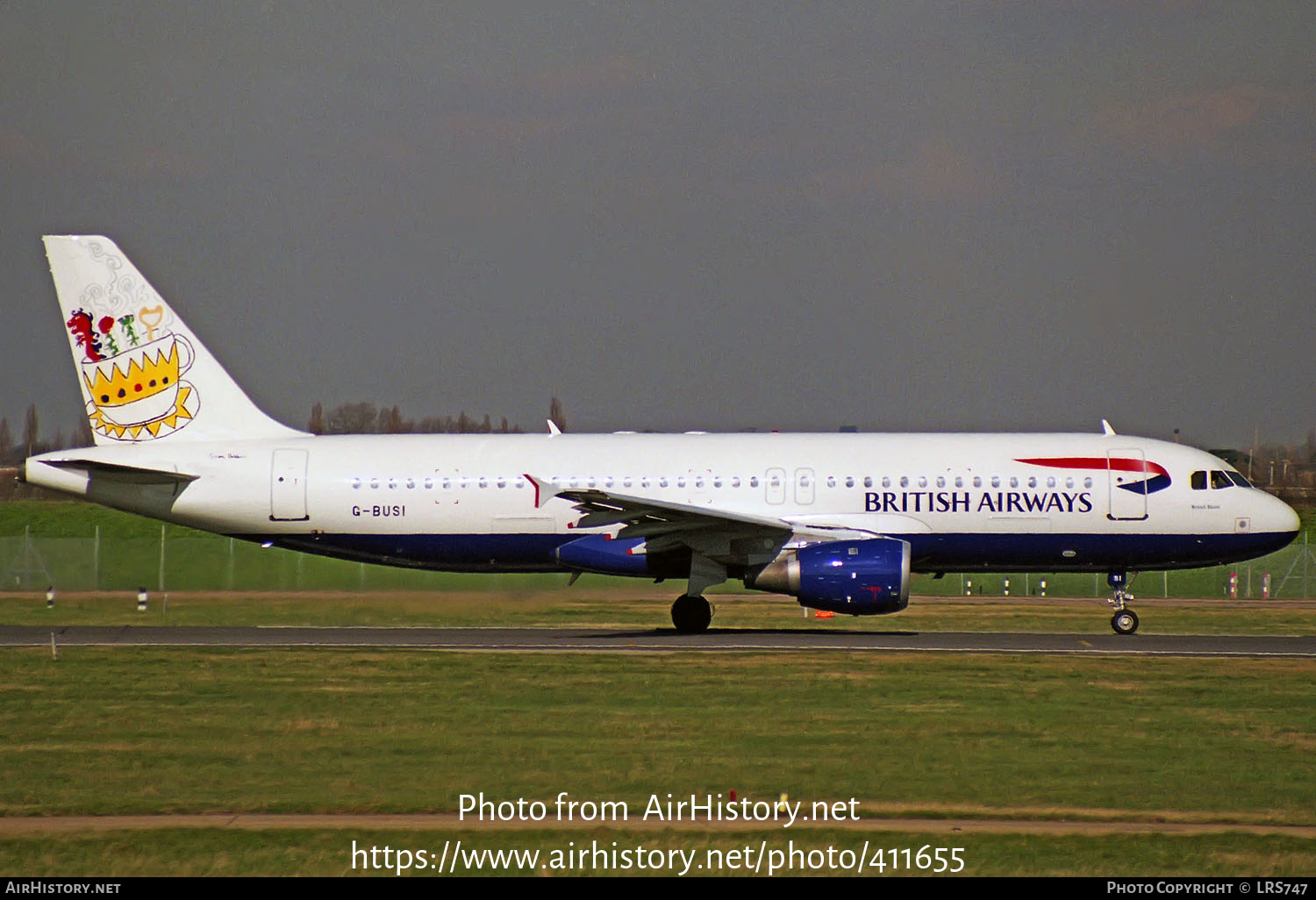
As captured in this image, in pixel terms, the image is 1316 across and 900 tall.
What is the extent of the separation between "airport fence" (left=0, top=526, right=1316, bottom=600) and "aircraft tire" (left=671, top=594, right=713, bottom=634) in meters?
4.20

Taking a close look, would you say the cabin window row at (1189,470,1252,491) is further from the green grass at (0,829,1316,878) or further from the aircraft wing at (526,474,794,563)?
the green grass at (0,829,1316,878)

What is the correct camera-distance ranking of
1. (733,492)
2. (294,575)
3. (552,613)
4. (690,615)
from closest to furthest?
(690,615) → (733,492) → (552,613) → (294,575)

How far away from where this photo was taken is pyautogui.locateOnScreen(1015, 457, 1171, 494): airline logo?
31109 mm

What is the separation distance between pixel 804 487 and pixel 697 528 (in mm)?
2793

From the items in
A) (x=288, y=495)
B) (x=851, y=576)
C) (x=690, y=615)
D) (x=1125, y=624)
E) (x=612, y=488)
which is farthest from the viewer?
(x=288, y=495)

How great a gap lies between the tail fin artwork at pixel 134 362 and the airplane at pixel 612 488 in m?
0.04

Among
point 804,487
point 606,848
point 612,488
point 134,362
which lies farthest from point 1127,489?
point 606,848

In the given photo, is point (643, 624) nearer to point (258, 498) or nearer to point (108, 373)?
point (258, 498)

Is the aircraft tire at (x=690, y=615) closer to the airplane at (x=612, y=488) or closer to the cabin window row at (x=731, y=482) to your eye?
the airplane at (x=612, y=488)

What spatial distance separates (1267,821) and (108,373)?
27.3 metres

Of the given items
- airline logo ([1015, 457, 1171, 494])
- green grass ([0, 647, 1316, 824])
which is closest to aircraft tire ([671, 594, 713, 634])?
green grass ([0, 647, 1316, 824])

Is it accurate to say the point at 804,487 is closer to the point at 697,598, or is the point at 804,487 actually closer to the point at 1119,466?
the point at 697,598

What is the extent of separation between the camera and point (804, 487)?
31.5m

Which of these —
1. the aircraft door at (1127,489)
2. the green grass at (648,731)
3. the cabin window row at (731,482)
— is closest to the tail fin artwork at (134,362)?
the cabin window row at (731,482)
